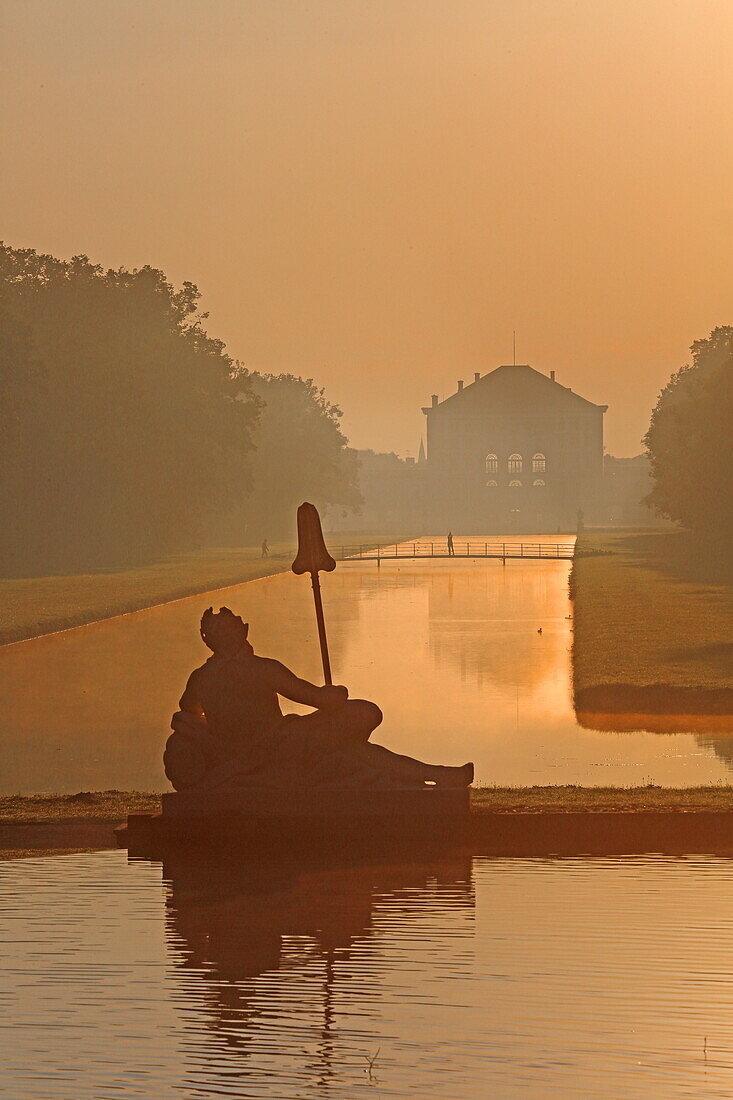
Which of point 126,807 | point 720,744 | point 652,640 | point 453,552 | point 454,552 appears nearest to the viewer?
point 126,807

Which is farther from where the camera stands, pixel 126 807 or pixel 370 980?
pixel 126 807

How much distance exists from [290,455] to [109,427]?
39475 mm

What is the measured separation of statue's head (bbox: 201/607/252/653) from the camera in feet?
32.5

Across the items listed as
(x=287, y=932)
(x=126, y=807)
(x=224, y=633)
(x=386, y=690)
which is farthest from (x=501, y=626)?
(x=287, y=932)

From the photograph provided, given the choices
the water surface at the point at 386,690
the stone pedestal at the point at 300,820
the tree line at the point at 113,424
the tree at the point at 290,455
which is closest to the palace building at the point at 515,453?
the tree at the point at 290,455

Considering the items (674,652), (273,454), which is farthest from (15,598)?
(273,454)

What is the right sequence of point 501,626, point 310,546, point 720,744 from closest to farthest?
1. point 310,546
2. point 720,744
3. point 501,626

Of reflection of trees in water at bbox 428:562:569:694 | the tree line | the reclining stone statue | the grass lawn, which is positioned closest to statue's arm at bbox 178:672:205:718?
the reclining stone statue

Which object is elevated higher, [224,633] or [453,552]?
[224,633]

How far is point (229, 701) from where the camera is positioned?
982 cm

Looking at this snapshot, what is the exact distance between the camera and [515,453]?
168 meters

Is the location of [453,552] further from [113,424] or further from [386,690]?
[386,690]

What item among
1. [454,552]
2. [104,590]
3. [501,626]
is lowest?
[501,626]

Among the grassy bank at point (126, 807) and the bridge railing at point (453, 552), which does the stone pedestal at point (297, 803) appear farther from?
the bridge railing at point (453, 552)
